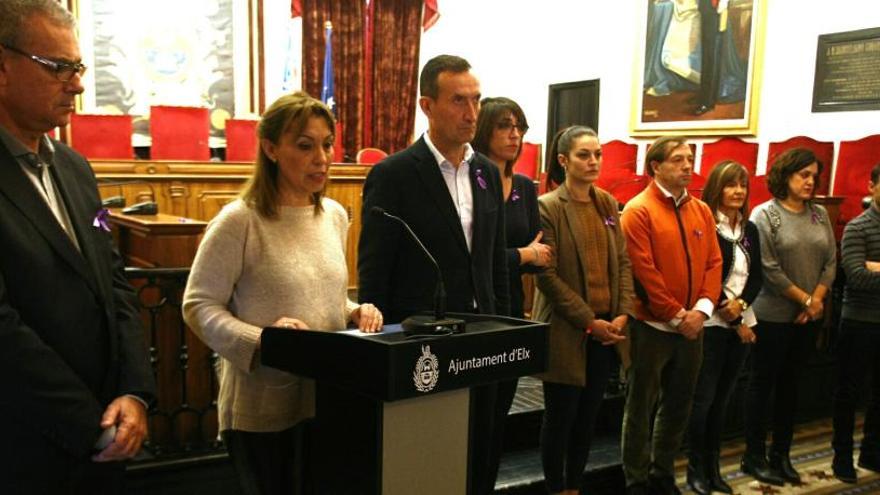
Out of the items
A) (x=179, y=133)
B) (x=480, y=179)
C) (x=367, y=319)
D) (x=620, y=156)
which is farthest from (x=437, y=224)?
(x=620, y=156)

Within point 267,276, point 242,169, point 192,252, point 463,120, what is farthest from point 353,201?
point 267,276

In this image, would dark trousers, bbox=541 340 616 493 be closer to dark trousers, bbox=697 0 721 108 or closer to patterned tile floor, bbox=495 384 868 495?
patterned tile floor, bbox=495 384 868 495

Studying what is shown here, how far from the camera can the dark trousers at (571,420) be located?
8.44ft

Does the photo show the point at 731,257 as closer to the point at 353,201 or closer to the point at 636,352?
the point at 636,352

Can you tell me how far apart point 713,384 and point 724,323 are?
26cm

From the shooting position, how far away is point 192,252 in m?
2.76

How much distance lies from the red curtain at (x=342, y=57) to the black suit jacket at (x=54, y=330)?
727 centimetres

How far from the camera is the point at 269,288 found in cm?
160

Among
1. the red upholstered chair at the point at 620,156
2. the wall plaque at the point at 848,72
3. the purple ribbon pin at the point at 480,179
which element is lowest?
the purple ribbon pin at the point at 480,179

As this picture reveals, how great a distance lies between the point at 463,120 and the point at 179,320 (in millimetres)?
1335

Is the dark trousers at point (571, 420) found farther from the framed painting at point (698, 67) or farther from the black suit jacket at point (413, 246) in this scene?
the framed painting at point (698, 67)

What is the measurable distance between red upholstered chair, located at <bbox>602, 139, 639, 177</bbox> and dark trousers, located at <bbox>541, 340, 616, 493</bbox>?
14.8ft

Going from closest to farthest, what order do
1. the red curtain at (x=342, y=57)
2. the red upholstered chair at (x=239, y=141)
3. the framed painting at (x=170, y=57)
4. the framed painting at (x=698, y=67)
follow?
the framed painting at (x=698, y=67) → the red upholstered chair at (x=239, y=141) → the framed painting at (x=170, y=57) → the red curtain at (x=342, y=57)

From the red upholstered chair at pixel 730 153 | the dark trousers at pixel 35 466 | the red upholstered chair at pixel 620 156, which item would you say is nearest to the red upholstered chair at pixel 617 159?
the red upholstered chair at pixel 620 156
